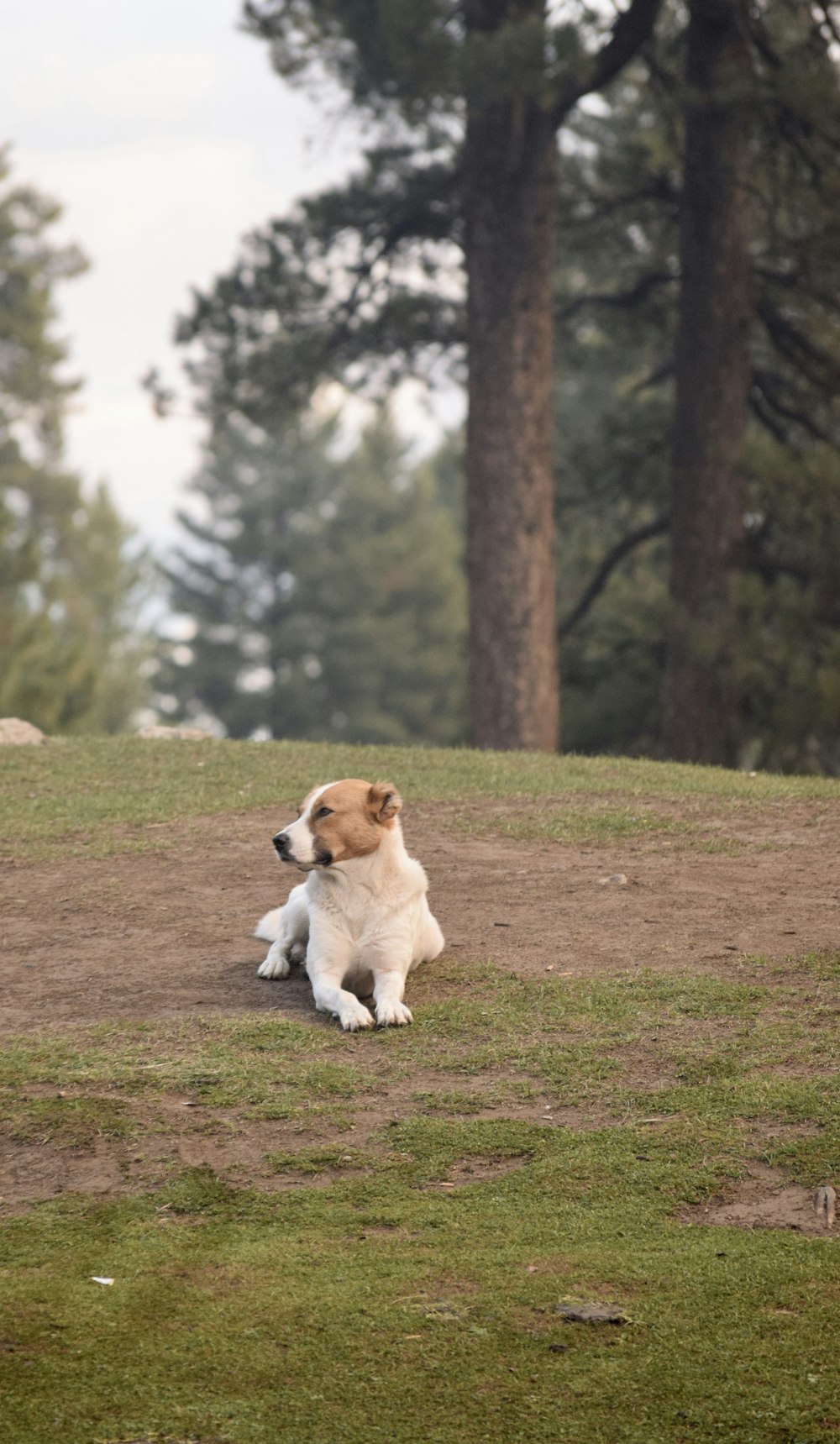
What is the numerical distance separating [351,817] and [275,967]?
0.94 metres

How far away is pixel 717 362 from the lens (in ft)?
60.9

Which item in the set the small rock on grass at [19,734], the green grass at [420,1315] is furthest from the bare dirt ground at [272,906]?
the small rock on grass at [19,734]

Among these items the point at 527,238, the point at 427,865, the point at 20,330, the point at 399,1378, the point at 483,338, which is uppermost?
the point at 20,330

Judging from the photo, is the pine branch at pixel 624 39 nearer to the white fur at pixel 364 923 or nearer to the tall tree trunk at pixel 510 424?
the tall tree trunk at pixel 510 424

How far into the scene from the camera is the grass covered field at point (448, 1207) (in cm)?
377

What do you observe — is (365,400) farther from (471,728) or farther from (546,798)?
(546,798)

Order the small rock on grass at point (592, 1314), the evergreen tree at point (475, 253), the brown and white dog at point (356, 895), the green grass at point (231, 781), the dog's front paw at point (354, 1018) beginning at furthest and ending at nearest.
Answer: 1. the evergreen tree at point (475, 253)
2. the green grass at point (231, 781)
3. the brown and white dog at point (356, 895)
4. the dog's front paw at point (354, 1018)
5. the small rock on grass at point (592, 1314)

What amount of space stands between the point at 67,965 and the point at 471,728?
35.2 feet

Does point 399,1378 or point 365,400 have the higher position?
point 365,400

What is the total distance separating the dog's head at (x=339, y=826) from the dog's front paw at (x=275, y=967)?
753mm

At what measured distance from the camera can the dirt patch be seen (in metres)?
4.69

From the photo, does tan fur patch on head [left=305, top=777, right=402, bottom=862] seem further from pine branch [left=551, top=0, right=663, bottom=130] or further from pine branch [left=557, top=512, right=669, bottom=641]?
pine branch [left=557, top=512, right=669, bottom=641]

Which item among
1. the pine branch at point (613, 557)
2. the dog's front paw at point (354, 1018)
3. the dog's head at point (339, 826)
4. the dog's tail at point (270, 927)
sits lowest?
the dog's front paw at point (354, 1018)

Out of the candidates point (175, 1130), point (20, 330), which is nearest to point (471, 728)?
point (175, 1130)
